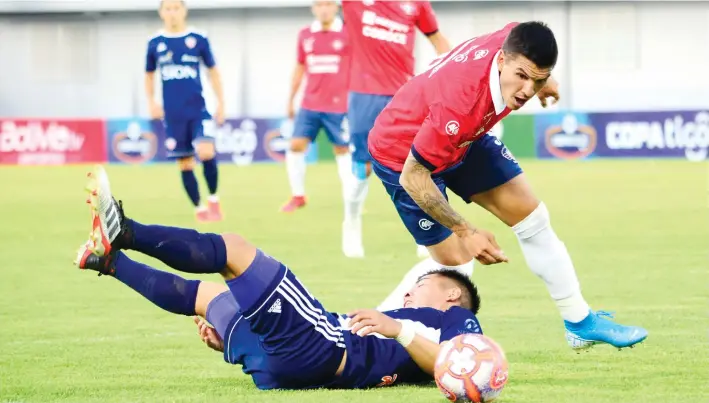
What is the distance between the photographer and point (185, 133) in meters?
16.0

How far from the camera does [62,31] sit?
40062mm

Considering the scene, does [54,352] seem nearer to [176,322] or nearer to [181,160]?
[176,322]

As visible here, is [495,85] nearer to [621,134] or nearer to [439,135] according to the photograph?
[439,135]

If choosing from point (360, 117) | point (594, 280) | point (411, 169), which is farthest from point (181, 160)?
point (411, 169)

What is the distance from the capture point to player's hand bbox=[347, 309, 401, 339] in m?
5.85

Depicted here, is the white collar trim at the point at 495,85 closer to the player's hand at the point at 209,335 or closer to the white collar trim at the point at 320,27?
the player's hand at the point at 209,335

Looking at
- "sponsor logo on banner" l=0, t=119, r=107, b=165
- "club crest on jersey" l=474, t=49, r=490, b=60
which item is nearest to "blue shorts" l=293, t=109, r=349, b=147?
"club crest on jersey" l=474, t=49, r=490, b=60

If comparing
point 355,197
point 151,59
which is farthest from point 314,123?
point 355,197

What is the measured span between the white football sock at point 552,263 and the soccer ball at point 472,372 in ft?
5.13

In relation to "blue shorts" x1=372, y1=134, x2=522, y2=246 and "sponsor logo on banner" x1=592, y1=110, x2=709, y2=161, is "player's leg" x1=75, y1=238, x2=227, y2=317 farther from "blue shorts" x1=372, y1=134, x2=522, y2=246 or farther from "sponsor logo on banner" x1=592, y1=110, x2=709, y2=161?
"sponsor logo on banner" x1=592, y1=110, x2=709, y2=161

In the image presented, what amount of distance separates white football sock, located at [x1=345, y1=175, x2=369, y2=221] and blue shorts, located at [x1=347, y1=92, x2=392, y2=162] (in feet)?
0.75

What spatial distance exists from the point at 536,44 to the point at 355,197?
6.06m

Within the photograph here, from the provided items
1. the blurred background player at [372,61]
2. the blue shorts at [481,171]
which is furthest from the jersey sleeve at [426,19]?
the blue shorts at [481,171]

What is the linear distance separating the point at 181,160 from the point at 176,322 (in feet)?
24.4
